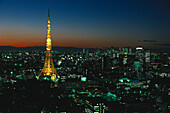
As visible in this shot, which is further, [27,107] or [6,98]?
[6,98]

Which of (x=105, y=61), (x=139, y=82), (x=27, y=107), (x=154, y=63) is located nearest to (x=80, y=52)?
(x=105, y=61)

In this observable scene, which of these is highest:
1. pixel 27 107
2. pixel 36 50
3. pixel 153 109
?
pixel 36 50

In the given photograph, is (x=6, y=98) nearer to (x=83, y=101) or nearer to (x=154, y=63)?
(x=83, y=101)

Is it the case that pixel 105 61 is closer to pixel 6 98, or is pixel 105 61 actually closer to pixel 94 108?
pixel 94 108

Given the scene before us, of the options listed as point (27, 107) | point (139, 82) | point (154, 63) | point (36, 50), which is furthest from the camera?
point (36, 50)

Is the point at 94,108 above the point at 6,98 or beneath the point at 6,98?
beneath

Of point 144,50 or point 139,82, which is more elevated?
point 144,50

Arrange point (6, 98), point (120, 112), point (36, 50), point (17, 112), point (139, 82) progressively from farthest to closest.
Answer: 1. point (36, 50)
2. point (139, 82)
3. point (120, 112)
4. point (6, 98)
5. point (17, 112)

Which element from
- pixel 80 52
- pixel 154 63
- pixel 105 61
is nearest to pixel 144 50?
pixel 154 63

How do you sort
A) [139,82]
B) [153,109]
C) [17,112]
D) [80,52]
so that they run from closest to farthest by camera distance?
[17,112] < [153,109] < [139,82] < [80,52]
